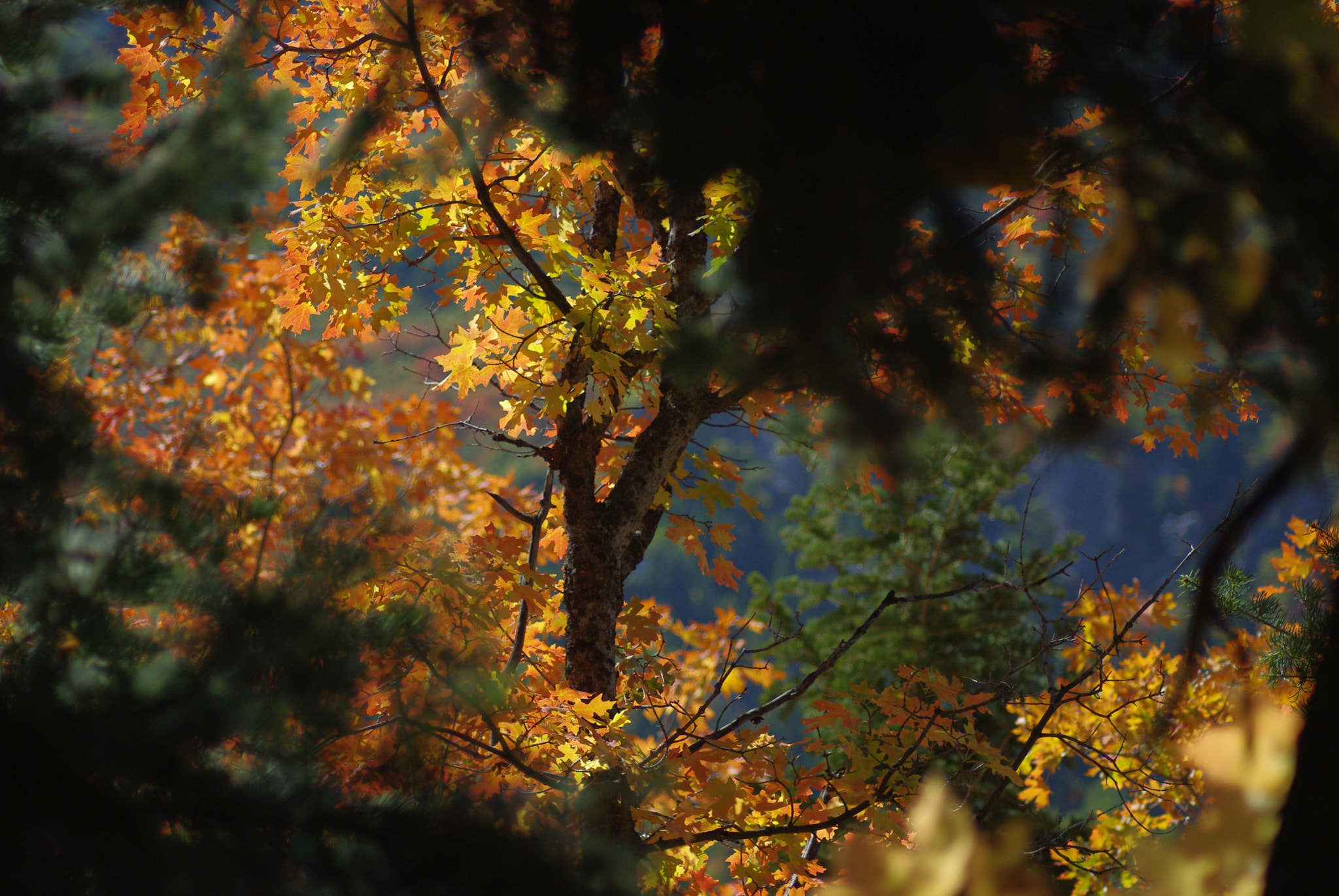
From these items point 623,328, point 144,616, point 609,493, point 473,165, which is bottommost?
point 144,616

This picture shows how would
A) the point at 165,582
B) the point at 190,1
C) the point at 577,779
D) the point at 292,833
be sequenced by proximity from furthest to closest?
the point at 577,779 → the point at 190,1 → the point at 165,582 → the point at 292,833

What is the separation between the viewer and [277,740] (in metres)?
1.03

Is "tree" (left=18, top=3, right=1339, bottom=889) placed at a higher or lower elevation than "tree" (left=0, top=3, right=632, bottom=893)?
higher

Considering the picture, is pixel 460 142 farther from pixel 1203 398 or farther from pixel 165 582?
pixel 1203 398

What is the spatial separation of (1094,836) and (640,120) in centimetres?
573

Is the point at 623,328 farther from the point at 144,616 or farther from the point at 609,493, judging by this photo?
the point at 144,616

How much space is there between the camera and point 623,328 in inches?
110

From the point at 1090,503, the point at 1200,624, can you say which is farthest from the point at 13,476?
the point at 1090,503

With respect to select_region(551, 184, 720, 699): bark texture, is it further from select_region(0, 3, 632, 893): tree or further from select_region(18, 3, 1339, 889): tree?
select_region(0, 3, 632, 893): tree

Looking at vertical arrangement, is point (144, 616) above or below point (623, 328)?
below

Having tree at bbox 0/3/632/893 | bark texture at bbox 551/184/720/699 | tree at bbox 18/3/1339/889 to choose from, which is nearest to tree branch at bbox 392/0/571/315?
tree at bbox 18/3/1339/889

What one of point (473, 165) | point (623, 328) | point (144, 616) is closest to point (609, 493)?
point (623, 328)

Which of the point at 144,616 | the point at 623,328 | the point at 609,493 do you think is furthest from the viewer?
the point at 609,493

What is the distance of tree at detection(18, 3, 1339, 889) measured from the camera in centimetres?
118
